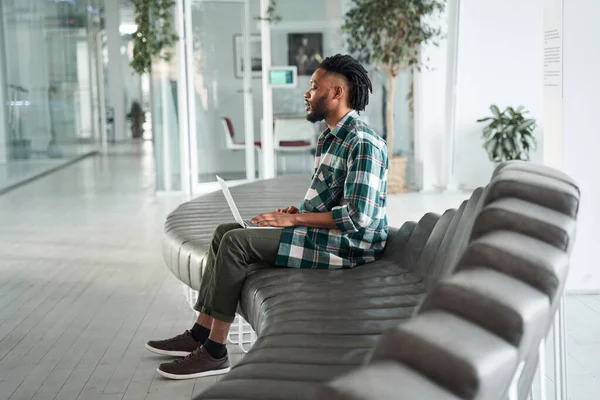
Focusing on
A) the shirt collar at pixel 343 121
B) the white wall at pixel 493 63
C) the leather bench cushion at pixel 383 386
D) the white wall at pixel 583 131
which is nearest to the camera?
the leather bench cushion at pixel 383 386

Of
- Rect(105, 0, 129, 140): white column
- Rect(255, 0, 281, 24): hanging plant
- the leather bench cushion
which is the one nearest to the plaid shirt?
the leather bench cushion

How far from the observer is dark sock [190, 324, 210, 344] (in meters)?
3.45

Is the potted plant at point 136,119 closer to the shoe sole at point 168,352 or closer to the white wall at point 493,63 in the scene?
the white wall at point 493,63

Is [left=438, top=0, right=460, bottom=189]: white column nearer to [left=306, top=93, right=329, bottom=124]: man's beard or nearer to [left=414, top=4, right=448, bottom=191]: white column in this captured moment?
[left=414, top=4, right=448, bottom=191]: white column

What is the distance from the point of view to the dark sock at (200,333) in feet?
11.3

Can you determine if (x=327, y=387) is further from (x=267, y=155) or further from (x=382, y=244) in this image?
(x=267, y=155)

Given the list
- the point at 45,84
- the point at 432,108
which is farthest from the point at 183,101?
the point at 45,84

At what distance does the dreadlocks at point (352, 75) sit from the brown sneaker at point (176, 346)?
3.98ft

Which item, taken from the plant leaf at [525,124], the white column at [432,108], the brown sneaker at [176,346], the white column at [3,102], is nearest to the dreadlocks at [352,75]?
the brown sneaker at [176,346]

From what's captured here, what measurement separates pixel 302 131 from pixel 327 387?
9.03 meters

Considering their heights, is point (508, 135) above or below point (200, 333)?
above

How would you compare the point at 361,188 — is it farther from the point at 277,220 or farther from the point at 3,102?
the point at 3,102

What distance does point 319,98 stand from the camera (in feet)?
10.7

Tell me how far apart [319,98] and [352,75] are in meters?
0.16
